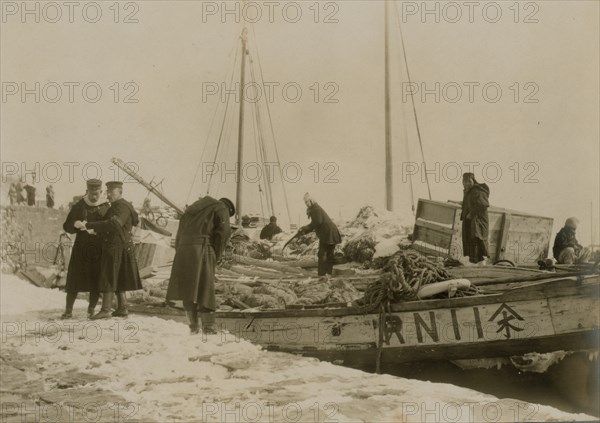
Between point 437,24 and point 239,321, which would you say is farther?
point 437,24

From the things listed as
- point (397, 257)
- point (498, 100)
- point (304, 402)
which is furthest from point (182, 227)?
point (498, 100)

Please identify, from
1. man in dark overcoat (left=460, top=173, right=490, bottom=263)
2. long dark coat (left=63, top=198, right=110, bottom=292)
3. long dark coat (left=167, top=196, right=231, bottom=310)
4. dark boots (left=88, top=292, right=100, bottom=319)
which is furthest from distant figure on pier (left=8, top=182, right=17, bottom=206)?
man in dark overcoat (left=460, top=173, right=490, bottom=263)

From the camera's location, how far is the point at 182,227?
534 centimetres

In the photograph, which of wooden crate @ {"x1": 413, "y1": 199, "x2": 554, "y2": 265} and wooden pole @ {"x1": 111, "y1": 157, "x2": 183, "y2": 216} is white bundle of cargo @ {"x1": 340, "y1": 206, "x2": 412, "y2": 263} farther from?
wooden pole @ {"x1": 111, "y1": 157, "x2": 183, "y2": 216}

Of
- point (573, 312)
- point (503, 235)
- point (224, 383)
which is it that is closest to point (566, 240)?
point (503, 235)

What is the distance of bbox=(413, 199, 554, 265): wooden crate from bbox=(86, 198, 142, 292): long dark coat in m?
4.03

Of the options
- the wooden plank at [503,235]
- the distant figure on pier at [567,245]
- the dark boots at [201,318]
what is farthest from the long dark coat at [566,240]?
the dark boots at [201,318]

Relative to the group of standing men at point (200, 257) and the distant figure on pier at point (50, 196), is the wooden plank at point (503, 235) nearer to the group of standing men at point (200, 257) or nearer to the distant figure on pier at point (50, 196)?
the group of standing men at point (200, 257)

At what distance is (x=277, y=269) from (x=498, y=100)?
4802 mm

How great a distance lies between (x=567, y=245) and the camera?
25.3 feet

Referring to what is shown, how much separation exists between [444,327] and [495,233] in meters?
3.32

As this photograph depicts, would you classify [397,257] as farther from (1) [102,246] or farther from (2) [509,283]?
(1) [102,246]

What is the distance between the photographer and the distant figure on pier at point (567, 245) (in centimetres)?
755

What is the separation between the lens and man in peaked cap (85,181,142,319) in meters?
5.70
